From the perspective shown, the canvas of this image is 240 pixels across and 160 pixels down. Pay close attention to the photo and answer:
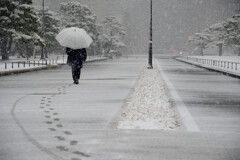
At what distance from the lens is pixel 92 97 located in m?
14.7

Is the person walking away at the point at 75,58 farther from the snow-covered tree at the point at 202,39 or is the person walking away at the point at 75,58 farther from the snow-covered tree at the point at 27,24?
the snow-covered tree at the point at 202,39

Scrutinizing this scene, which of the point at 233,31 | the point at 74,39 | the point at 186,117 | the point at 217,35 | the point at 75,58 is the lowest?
the point at 186,117

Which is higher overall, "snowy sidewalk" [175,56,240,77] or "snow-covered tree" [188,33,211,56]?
"snow-covered tree" [188,33,211,56]

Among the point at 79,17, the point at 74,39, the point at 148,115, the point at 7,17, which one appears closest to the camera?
the point at 148,115

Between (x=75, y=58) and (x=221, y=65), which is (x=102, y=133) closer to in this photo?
(x=75, y=58)

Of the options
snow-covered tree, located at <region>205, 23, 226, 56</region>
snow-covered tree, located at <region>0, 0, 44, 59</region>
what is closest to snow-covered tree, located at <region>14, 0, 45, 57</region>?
snow-covered tree, located at <region>0, 0, 44, 59</region>

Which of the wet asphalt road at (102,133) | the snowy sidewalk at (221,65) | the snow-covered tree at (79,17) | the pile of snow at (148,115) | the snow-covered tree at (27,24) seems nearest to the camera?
the wet asphalt road at (102,133)

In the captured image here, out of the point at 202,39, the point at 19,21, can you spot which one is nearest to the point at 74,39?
the point at 19,21

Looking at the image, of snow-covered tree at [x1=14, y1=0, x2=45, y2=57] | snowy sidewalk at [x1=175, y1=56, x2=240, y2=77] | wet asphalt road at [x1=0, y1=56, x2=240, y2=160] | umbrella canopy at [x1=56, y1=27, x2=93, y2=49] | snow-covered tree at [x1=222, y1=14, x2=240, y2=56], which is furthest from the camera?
snow-covered tree at [x1=222, y1=14, x2=240, y2=56]

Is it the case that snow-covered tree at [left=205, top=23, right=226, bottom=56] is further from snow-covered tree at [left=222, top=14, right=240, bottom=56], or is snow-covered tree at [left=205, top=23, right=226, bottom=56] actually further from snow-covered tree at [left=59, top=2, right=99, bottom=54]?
snow-covered tree at [left=59, top=2, right=99, bottom=54]

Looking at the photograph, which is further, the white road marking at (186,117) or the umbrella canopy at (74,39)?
the umbrella canopy at (74,39)

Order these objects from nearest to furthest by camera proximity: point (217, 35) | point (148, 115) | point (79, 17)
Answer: point (148, 115)
point (79, 17)
point (217, 35)

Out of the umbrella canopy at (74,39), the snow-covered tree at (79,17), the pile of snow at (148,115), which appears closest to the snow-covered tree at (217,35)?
the snow-covered tree at (79,17)

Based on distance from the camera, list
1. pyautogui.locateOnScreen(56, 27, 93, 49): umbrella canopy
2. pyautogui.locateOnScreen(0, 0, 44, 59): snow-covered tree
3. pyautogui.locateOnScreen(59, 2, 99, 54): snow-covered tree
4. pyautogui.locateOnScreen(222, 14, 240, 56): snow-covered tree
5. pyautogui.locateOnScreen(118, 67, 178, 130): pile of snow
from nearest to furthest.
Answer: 1. pyautogui.locateOnScreen(118, 67, 178, 130): pile of snow
2. pyautogui.locateOnScreen(56, 27, 93, 49): umbrella canopy
3. pyautogui.locateOnScreen(0, 0, 44, 59): snow-covered tree
4. pyautogui.locateOnScreen(59, 2, 99, 54): snow-covered tree
5. pyautogui.locateOnScreen(222, 14, 240, 56): snow-covered tree
